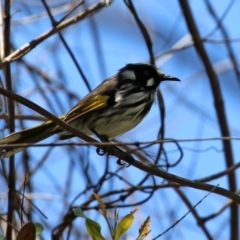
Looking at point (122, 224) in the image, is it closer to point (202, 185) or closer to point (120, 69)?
point (202, 185)

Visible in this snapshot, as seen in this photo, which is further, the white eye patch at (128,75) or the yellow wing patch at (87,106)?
the white eye patch at (128,75)

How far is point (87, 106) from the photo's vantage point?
3961 mm

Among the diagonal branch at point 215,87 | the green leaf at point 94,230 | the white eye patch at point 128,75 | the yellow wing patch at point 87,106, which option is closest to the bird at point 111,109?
the yellow wing patch at point 87,106

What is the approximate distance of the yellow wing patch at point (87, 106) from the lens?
153 inches

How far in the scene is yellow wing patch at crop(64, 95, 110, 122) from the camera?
12.8 feet

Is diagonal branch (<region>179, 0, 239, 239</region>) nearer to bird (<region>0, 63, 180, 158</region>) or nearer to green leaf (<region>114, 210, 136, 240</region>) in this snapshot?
bird (<region>0, 63, 180, 158</region>)

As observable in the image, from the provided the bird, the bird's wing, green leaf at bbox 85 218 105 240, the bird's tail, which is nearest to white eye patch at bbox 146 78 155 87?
the bird

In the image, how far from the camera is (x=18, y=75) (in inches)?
175

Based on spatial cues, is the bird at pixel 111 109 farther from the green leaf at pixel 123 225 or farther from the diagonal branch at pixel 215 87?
the green leaf at pixel 123 225

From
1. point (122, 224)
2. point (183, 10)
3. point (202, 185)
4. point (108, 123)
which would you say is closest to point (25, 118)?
point (108, 123)

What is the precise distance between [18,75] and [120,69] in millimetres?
712

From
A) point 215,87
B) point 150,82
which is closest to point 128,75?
point 150,82

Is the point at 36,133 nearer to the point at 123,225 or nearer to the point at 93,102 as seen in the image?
the point at 93,102

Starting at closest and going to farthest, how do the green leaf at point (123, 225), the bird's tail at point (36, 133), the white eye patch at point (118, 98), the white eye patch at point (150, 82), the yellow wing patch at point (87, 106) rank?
the green leaf at point (123, 225) → the bird's tail at point (36, 133) → the yellow wing patch at point (87, 106) → the white eye patch at point (118, 98) → the white eye patch at point (150, 82)
